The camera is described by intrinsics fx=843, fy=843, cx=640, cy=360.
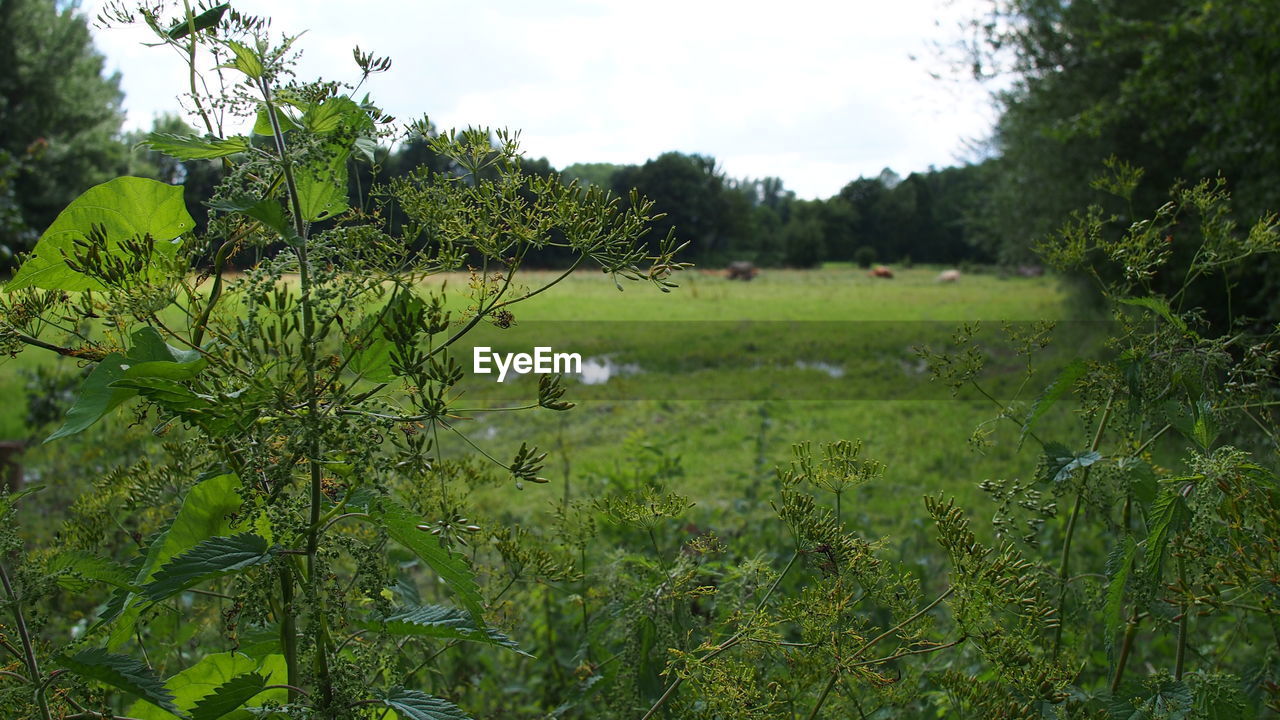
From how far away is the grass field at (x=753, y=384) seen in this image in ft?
17.0

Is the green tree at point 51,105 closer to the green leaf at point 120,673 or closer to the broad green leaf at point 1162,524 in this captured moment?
the green leaf at point 120,673

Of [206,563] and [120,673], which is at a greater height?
[206,563]

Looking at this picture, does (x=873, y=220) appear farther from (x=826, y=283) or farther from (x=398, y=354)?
(x=398, y=354)

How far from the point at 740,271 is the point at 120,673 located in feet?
32.6

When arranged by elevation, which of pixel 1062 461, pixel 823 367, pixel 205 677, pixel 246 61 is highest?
pixel 246 61

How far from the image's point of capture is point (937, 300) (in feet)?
38.2

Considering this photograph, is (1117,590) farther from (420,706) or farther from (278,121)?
(278,121)

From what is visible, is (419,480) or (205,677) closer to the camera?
(205,677)

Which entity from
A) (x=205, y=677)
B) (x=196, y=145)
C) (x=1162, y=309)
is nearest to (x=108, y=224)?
(x=196, y=145)

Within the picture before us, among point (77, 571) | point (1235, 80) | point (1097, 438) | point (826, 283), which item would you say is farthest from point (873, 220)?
point (77, 571)

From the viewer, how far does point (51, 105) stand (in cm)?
1492

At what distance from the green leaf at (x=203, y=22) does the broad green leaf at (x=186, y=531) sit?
1.45 ft

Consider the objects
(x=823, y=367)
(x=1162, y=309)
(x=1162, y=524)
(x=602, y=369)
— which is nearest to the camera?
(x=1162, y=524)

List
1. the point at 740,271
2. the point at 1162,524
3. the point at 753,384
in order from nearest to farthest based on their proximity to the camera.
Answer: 1. the point at 1162,524
2. the point at 753,384
3. the point at 740,271
